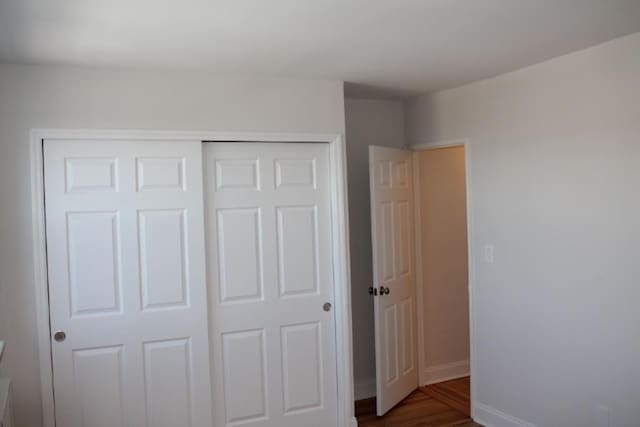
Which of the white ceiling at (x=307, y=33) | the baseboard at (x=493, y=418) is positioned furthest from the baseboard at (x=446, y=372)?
the white ceiling at (x=307, y=33)

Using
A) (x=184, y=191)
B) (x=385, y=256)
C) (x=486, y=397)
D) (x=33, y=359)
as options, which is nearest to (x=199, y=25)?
(x=184, y=191)

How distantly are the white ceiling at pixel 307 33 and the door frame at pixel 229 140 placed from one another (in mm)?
383

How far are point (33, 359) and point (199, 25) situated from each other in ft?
6.46

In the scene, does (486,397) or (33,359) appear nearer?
(33,359)

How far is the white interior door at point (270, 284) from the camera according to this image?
3.30 m

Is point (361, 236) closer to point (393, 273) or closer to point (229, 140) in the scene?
point (393, 273)

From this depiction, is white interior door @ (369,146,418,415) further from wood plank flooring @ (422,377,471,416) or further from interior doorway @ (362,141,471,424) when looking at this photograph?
wood plank flooring @ (422,377,471,416)

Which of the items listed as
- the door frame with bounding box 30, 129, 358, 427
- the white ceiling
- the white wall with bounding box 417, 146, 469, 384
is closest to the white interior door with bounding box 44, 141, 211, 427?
the door frame with bounding box 30, 129, 358, 427

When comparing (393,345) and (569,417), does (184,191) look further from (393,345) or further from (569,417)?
(569,417)

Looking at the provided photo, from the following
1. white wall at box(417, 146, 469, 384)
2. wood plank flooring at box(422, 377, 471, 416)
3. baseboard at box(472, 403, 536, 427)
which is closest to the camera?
baseboard at box(472, 403, 536, 427)

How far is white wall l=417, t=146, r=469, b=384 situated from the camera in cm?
447

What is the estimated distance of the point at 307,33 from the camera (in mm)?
2449

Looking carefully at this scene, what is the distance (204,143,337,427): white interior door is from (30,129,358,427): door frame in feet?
0.21

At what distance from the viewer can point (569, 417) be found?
310 cm
